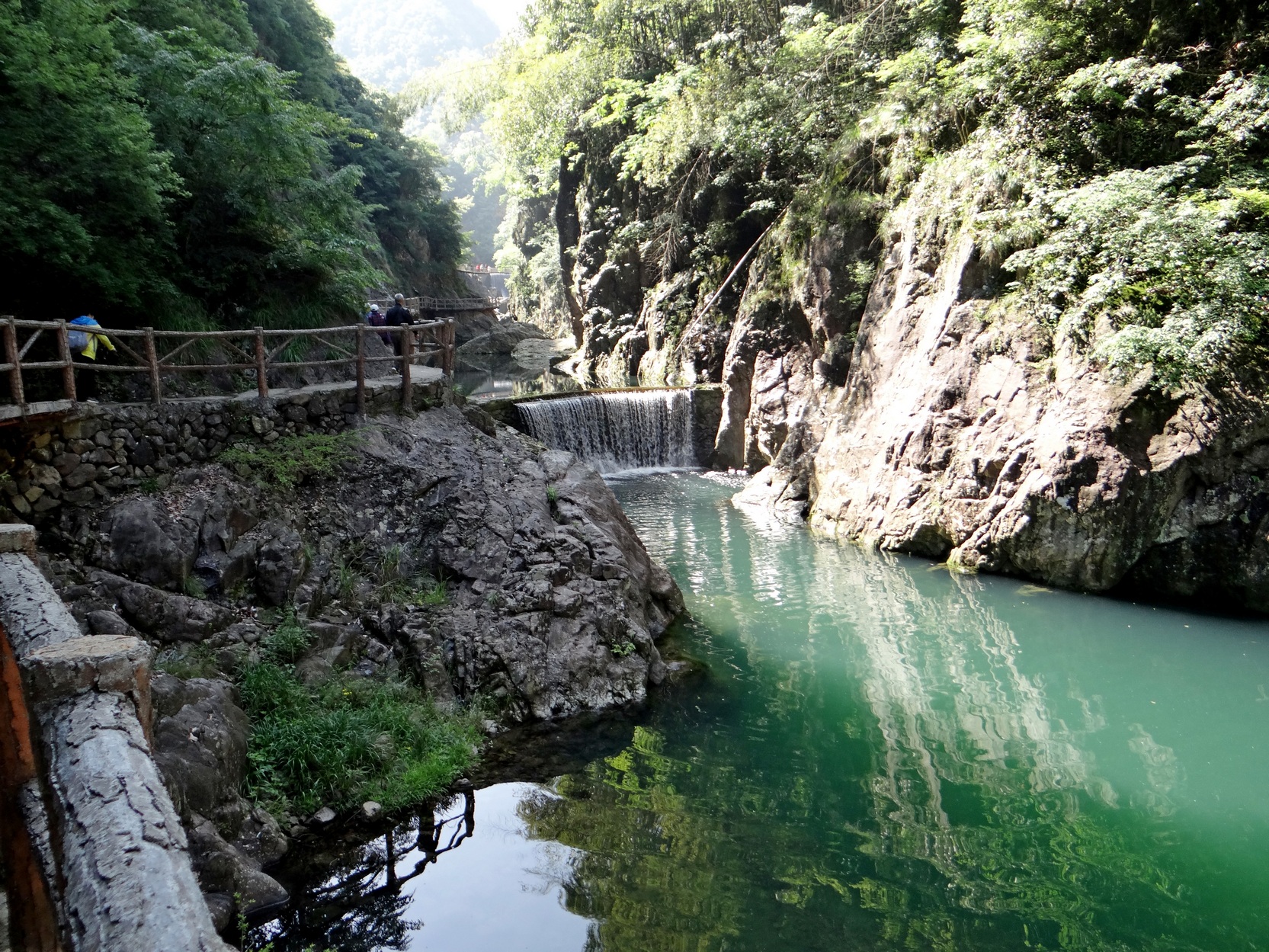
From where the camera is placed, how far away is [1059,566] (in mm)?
11750

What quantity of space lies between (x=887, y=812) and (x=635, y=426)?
1494 cm

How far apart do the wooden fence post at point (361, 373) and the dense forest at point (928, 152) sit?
9.32 meters

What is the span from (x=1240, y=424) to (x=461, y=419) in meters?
9.97

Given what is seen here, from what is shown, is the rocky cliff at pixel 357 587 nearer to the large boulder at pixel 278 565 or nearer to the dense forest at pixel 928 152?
the large boulder at pixel 278 565

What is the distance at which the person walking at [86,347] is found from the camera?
825cm

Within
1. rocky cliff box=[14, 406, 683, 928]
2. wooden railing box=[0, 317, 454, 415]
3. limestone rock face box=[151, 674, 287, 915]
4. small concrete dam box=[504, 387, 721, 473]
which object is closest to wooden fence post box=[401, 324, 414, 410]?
wooden railing box=[0, 317, 454, 415]

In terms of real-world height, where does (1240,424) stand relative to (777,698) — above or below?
above

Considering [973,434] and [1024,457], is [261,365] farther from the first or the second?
[1024,457]

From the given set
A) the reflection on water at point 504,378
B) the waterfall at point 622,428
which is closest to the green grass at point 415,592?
the waterfall at point 622,428

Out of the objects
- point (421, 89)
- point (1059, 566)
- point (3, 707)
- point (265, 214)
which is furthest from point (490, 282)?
point (3, 707)

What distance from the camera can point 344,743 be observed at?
22.4 ft

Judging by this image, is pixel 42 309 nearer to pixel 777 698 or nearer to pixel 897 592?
pixel 777 698

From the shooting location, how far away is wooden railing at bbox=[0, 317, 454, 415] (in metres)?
7.18

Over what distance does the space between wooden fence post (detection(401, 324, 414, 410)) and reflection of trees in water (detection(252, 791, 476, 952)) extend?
556 cm
